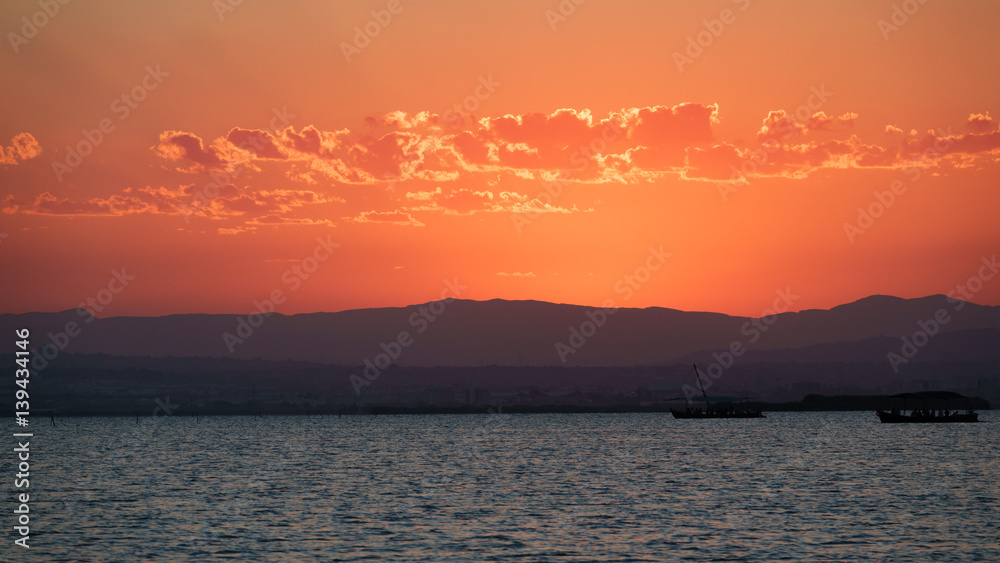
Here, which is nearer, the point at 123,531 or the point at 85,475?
the point at 123,531

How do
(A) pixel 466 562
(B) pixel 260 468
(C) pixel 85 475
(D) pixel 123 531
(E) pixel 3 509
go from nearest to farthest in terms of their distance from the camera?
(A) pixel 466 562 → (D) pixel 123 531 → (E) pixel 3 509 → (C) pixel 85 475 → (B) pixel 260 468

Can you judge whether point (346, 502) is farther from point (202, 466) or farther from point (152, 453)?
point (152, 453)

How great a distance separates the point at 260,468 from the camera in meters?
128

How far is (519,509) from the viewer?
257 ft

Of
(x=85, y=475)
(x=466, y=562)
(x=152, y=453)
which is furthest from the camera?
(x=152, y=453)

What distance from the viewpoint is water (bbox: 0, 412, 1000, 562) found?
2307 inches

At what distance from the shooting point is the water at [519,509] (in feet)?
192

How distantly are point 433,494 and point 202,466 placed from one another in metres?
54.2

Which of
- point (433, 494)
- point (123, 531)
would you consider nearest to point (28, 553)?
point (123, 531)

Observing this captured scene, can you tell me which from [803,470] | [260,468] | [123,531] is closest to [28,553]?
[123,531]

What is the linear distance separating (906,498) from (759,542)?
100 ft

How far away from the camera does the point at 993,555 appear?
5575 cm

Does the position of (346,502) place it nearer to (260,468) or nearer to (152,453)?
(260,468)

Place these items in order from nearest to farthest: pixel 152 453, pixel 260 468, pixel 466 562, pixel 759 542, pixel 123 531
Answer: pixel 466 562
pixel 759 542
pixel 123 531
pixel 260 468
pixel 152 453
